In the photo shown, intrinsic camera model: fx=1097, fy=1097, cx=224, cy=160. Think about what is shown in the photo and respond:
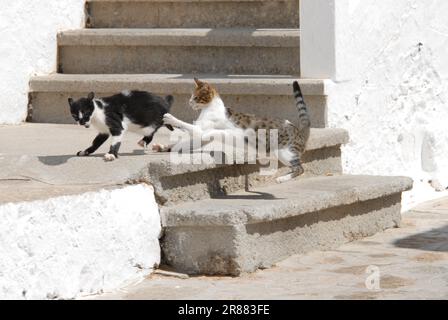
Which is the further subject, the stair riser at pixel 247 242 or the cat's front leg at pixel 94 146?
the cat's front leg at pixel 94 146

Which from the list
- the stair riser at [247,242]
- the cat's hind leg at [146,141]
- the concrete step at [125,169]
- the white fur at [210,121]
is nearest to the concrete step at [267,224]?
the stair riser at [247,242]

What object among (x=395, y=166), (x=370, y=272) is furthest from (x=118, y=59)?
(x=370, y=272)

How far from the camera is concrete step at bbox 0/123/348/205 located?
549 cm

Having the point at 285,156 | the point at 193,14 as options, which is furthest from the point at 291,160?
the point at 193,14

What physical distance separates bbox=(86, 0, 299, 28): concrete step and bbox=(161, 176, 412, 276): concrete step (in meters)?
1.81

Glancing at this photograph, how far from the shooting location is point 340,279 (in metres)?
5.45

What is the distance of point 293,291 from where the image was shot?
17.0 ft

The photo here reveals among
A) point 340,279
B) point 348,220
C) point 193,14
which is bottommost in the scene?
point 340,279

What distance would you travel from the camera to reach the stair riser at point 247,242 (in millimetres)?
5492

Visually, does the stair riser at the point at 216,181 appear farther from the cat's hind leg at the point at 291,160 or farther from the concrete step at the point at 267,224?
the cat's hind leg at the point at 291,160

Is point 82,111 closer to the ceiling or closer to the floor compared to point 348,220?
closer to the ceiling

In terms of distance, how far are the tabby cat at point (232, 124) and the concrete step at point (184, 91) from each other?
77cm

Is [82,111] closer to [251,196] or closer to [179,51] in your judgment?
[251,196]

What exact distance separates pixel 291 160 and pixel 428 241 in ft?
3.19
